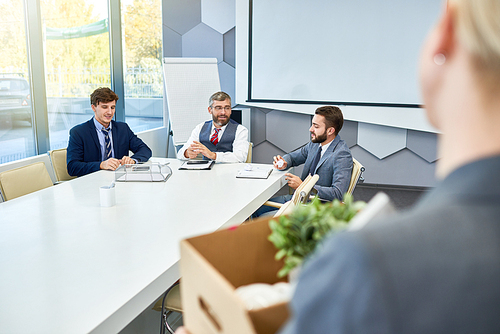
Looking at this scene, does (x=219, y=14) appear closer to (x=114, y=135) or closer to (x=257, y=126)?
(x=257, y=126)

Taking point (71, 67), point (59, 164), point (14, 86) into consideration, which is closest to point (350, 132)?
point (71, 67)

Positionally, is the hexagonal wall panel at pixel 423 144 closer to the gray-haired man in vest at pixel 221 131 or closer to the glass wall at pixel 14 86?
the gray-haired man in vest at pixel 221 131

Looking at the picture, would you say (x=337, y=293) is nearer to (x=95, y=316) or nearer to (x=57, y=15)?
(x=95, y=316)

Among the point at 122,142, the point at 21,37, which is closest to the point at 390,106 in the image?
the point at 122,142

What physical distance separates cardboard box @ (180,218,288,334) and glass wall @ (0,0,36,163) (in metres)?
3.45

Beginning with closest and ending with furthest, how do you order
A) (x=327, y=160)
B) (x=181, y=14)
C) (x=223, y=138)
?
(x=327, y=160) → (x=223, y=138) → (x=181, y=14)

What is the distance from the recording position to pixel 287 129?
5703mm

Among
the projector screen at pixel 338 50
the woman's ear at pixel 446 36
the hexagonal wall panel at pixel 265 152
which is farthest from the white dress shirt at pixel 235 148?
the woman's ear at pixel 446 36

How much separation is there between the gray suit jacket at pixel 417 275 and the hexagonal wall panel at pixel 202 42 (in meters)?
5.71

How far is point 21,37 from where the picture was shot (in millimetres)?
3594

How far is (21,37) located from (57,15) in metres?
0.59

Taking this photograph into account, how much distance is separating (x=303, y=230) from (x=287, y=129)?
519 cm

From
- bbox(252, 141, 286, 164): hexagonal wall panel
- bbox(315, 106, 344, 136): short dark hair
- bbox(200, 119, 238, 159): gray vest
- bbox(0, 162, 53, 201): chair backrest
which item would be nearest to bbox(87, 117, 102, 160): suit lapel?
bbox(0, 162, 53, 201): chair backrest

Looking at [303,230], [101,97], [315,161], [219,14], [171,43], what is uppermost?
[219,14]
